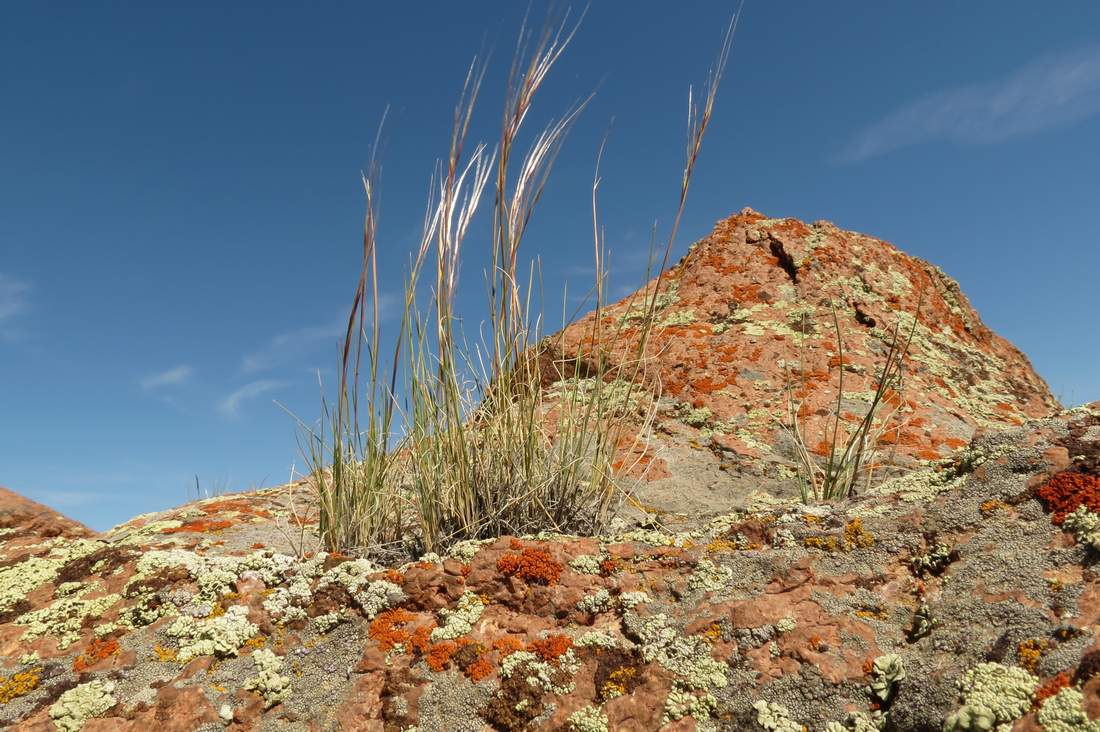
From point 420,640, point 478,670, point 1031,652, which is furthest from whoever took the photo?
point 420,640

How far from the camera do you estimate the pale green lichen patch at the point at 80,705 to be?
2.22m

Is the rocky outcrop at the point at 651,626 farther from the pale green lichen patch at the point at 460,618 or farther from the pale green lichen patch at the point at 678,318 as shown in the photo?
the pale green lichen patch at the point at 678,318

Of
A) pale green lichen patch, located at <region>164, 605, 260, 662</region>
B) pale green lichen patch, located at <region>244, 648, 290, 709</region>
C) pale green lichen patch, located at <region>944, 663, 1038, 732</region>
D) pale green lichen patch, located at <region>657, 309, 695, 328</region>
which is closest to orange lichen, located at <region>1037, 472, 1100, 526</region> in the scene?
pale green lichen patch, located at <region>944, 663, 1038, 732</region>

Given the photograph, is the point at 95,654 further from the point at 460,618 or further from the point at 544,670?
the point at 544,670

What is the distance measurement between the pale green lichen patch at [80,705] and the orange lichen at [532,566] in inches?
51.1

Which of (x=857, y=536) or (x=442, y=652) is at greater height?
(x=857, y=536)

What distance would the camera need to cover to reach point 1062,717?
1.48 metres

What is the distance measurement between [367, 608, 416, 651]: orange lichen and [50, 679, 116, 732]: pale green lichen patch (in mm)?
824

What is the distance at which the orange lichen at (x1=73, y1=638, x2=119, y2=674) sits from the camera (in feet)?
8.09

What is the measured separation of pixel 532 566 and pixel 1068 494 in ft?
5.42

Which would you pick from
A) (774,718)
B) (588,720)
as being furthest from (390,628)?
(774,718)

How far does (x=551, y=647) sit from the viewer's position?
2197 millimetres

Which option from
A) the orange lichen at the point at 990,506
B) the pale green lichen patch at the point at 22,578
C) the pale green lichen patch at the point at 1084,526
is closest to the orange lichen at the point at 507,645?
the orange lichen at the point at 990,506

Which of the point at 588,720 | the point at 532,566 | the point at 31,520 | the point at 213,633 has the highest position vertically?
the point at 31,520
